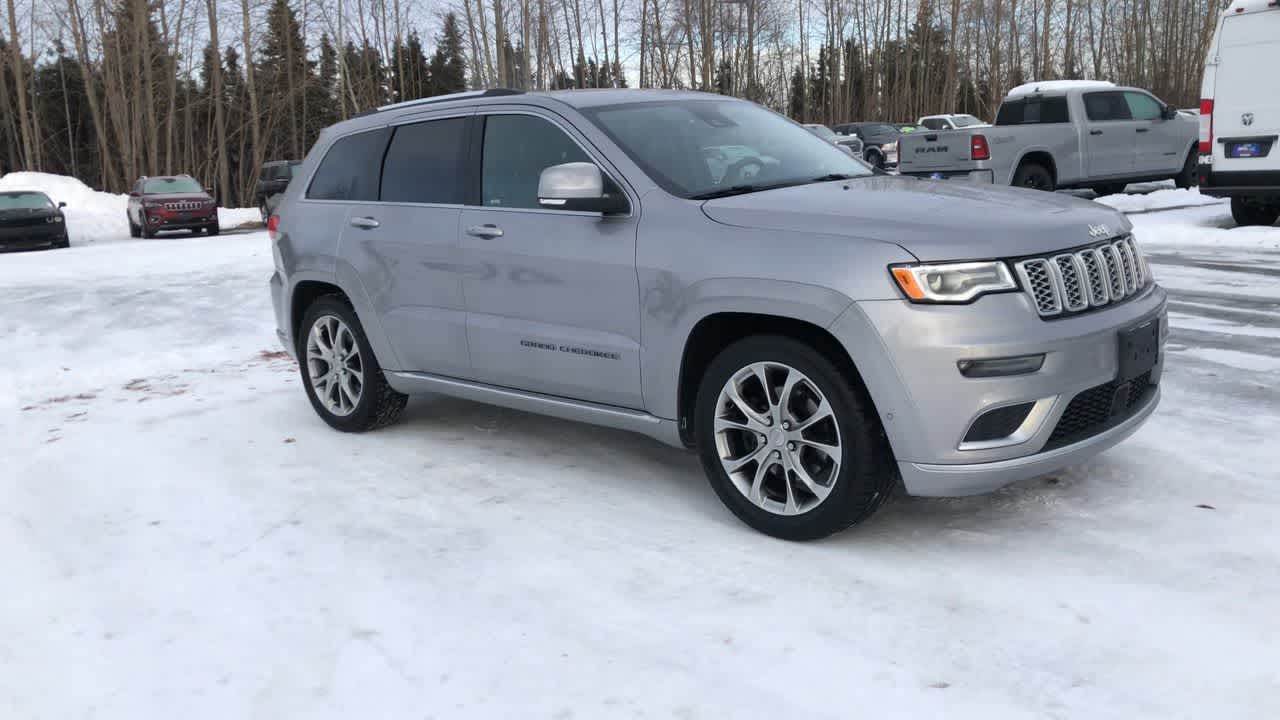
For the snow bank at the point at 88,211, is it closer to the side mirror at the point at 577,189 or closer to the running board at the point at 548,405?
the running board at the point at 548,405

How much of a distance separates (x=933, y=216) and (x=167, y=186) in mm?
27480

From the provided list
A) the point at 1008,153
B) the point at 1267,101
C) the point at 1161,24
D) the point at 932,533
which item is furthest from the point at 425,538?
the point at 1161,24

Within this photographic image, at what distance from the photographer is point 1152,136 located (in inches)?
733

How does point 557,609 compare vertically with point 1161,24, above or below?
below

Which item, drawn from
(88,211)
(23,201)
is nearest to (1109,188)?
(23,201)

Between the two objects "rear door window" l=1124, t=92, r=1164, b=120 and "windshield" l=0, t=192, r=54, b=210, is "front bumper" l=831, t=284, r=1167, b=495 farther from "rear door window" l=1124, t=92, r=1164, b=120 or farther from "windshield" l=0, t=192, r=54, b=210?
"windshield" l=0, t=192, r=54, b=210

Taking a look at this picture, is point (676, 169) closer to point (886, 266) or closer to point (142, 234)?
point (886, 266)

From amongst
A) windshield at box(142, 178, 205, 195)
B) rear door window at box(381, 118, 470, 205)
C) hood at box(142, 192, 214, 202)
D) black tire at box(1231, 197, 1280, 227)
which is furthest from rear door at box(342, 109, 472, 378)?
windshield at box(142, 178, 205, 195)

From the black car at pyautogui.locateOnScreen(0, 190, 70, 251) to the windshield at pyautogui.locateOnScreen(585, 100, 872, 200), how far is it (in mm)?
23373

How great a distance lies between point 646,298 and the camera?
4477 mm

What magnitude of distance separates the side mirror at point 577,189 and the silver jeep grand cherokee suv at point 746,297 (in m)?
0.01

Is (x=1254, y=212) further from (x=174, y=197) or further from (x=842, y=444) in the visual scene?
(x=174, y=197)

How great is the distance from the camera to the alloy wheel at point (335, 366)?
6.16 metres

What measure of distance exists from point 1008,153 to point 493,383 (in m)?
14.2
